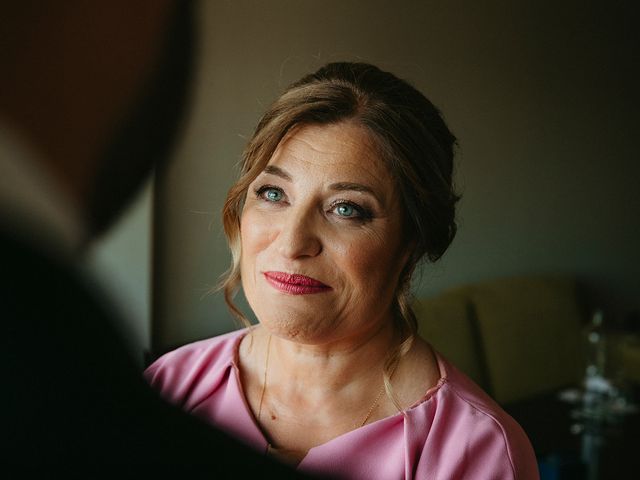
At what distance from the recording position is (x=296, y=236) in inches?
12.0

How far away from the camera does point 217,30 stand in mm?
264

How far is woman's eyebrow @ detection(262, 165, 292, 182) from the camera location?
30 cm

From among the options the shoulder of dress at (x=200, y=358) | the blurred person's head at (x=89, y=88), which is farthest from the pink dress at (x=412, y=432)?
the blurred person's head at (x=89, y=88)

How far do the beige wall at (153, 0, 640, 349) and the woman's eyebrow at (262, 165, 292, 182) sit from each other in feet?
0.05

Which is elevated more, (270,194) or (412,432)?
(270,194)

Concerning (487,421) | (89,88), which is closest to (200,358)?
(487,421)

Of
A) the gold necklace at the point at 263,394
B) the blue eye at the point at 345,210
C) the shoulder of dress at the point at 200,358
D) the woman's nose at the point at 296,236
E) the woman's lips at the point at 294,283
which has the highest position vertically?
the blue eye at the point at 345,210

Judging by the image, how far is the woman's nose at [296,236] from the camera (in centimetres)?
30

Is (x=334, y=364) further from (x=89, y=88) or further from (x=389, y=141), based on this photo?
(x=89, y=88)

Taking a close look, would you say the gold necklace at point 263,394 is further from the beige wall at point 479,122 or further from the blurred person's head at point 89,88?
the blurred person's head at point 89,88

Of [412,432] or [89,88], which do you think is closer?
[89,88]

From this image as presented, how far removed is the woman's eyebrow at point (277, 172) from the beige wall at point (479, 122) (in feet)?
0.05

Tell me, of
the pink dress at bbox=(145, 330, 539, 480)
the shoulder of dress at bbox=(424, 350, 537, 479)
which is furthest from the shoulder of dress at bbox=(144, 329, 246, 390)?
the shoulder of dress at bbox=(424, 350, 537, 479)

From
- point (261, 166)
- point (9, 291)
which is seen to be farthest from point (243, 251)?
point (9, 291)
